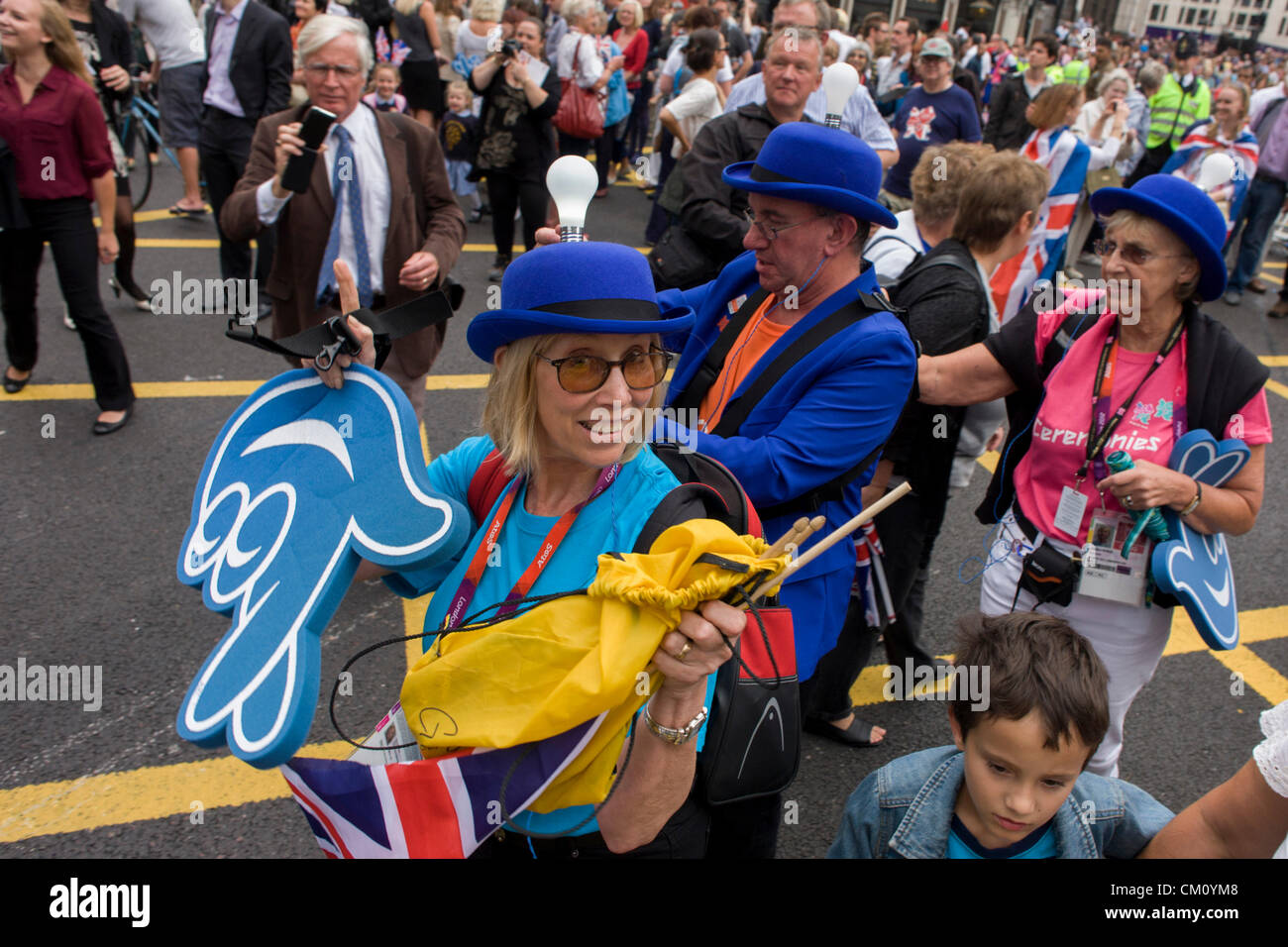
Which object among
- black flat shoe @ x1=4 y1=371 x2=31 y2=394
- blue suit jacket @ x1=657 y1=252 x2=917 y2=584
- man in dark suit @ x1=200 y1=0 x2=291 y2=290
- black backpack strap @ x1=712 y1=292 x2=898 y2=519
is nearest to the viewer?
blue suit jacket @ x1=657 y1=252 x2=917 y2=584

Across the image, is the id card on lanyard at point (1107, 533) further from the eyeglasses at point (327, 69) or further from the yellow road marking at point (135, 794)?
the eyeglasses at point (327, 69)

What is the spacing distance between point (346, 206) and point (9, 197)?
6.75 ft

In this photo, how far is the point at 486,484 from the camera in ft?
6.21

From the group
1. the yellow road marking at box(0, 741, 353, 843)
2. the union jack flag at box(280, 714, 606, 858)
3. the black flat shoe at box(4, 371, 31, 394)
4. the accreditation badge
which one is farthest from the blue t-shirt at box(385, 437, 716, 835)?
the black flat shoe at box(4, 371, 31, 394)

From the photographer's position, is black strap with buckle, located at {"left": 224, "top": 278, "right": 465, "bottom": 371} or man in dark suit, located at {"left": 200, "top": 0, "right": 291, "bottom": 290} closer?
black strap with buckle, located at {"left": 224, "top": 278, "right": 465, "bottom": 371}

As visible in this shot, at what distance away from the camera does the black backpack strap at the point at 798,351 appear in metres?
2.43

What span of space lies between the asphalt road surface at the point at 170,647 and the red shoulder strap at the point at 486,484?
1276 mm

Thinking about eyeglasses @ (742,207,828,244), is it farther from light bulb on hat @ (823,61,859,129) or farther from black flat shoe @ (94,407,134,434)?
black flat shoe @ (94,407,134,434)

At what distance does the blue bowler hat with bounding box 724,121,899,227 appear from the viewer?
2430 mm

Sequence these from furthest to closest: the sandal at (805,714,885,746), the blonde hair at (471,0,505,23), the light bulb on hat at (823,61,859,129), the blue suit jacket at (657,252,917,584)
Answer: the blonde hair at (471,0,505,23) < the light bulb on hat at (823,61,859,129) < the sandal at (805,714,885,746) < the blue suit jacket at (657,252,917,584)

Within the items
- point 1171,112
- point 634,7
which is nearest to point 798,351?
point 634,7

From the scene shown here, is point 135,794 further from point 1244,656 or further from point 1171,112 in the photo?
point 1171,112

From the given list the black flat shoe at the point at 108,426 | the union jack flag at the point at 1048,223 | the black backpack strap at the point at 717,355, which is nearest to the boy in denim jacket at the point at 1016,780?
the black backpack strap at the point at 717,355

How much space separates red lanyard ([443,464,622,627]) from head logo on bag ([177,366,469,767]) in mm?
85
